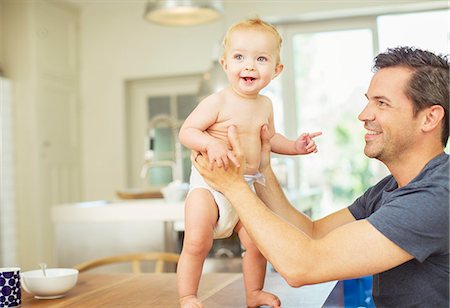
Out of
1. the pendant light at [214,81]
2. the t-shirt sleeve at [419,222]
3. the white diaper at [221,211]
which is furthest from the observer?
the pendant light at [214,81]

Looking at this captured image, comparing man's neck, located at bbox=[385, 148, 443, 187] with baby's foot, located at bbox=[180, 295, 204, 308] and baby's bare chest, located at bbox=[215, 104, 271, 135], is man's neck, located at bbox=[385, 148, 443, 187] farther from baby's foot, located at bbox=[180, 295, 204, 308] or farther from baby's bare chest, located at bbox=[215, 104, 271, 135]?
baby's foot, located at bbox=[180, 295, 204, 308]

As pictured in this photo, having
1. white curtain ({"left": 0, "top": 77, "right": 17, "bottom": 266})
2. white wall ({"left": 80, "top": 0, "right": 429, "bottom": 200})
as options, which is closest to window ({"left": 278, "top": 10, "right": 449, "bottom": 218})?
white wall ({"left": 80, "top": 0, "right": 429, "bottom": 200})

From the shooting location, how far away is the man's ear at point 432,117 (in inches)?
60.8

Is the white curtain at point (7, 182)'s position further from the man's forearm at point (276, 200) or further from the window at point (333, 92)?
the man's forearm at point (276, 200)

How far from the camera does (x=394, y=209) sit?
1.37 meters

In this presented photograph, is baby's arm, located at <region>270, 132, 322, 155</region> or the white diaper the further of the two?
baby's arm, located at <region>270, 132, 322, 155</region>

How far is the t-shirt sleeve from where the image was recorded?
133cm

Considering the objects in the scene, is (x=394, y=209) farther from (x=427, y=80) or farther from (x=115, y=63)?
(x=115, y=63)

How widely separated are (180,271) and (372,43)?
4.50 m

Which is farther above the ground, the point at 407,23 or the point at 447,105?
the point at 407,23

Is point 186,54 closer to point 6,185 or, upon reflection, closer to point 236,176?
point 6,185

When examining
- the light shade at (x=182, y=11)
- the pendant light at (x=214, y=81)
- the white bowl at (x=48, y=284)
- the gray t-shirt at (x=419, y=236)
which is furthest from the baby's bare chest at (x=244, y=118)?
the pendant light at (x=214, y=81)

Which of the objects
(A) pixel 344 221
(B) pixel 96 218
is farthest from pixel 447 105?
(B) pixel 96 218

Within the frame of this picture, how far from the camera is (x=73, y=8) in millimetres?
6148
